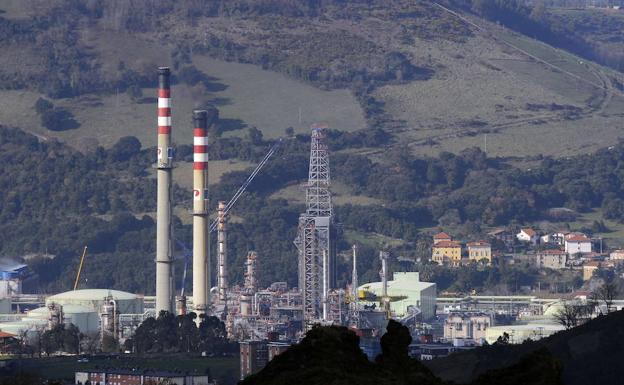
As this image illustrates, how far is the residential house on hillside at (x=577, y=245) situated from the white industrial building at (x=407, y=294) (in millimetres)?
17609

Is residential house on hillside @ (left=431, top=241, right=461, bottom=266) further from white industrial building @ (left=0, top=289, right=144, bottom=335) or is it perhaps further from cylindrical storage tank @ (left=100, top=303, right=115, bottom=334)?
cylindrical storage tank @ (left=100, top=303, right=115, bottom=334)

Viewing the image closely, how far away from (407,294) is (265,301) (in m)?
7.35

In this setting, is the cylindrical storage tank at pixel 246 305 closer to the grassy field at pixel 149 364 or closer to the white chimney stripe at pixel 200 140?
the white chimney stripe at pixel 200 140

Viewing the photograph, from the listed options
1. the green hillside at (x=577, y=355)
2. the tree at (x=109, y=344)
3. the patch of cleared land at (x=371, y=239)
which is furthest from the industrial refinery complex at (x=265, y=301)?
the green hillside at (x=577, y=355)

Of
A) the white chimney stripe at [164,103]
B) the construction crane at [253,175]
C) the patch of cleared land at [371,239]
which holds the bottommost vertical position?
the patch of cleared land at [371,239]

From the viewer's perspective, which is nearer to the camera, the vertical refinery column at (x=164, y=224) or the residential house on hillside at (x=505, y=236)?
the vertical refinery column at (x=164, y=224)

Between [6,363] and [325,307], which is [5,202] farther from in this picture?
[6,363]

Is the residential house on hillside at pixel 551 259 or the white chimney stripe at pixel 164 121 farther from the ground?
the white chimney stripe at pixel 164 121

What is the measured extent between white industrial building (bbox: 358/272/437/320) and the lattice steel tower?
257 centimetres

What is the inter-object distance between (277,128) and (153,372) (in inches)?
3751

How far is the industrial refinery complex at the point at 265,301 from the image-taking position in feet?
336

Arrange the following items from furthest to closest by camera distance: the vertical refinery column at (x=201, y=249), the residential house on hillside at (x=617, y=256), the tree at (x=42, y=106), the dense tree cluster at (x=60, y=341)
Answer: the tree at (x=42, y=106) < the residential house on hillside at (x=617, y=256) < the vertical refinery column at (x=201, y=249) < the dense tree cluster at (x=60, y=341)

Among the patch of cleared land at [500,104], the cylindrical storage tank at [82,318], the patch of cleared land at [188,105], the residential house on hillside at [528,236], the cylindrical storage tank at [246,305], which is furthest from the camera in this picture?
the patch of cleared land at [500,104]

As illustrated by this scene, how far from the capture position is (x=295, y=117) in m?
170
